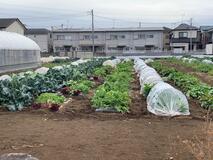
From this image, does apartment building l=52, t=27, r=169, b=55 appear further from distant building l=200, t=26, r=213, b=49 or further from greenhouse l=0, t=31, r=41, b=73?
greenhouse l=0, t=31, r=41, b=73

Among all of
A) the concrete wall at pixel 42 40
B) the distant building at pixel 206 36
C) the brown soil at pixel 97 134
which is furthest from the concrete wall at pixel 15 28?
the brown soil at pixel 97 134

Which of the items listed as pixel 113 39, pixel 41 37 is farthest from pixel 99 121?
pixel 41 37

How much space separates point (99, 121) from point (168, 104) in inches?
70.9

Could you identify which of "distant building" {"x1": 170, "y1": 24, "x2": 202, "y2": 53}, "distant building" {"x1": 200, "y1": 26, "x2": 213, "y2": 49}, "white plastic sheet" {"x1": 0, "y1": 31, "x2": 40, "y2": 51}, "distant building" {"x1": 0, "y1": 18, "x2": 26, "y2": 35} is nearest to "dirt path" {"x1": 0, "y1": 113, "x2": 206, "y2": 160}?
"white plastic sheet" {"x1": 0, "y1": 31, "x2": 40, "y2": 51}

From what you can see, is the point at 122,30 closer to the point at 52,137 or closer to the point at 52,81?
the point at 52,81

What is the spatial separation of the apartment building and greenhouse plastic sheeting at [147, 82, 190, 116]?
5448 centimetres

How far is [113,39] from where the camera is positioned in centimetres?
6438

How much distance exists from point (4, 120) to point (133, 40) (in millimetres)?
56587

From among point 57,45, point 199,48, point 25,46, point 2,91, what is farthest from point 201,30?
point 2,91

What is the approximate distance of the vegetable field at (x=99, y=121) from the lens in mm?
5973

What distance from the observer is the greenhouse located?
21.9 metres

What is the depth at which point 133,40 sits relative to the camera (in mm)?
64312

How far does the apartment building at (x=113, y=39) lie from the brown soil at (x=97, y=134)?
2137 inches

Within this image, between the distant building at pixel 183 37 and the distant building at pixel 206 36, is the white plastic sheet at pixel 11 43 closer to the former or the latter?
the distant building at pixel 183 37
